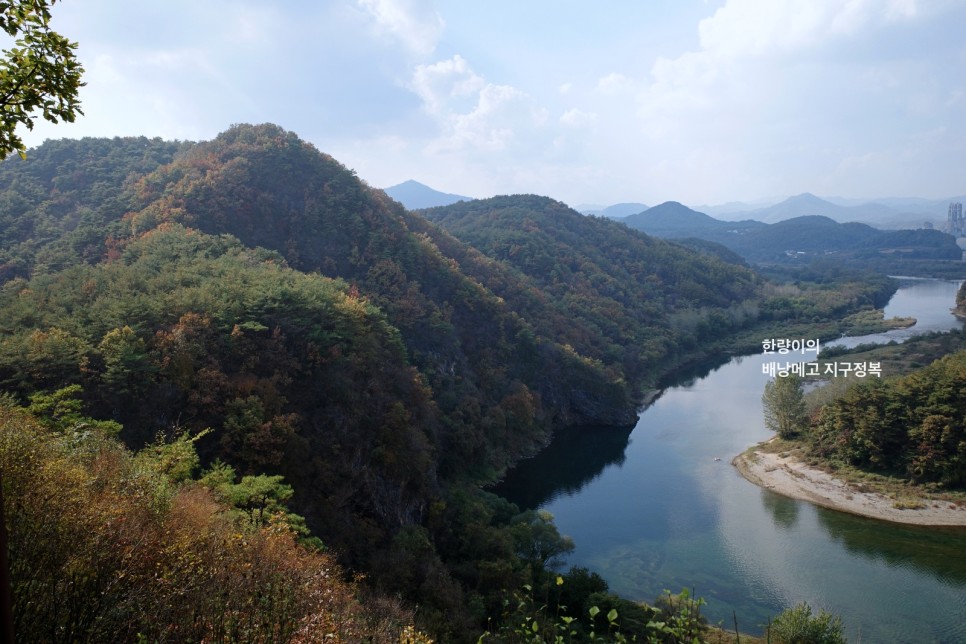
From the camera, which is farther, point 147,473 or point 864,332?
point 864,332

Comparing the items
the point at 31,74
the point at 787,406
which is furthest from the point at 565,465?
the point at 31,74

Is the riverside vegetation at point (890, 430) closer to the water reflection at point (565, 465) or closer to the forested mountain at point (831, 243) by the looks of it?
Result: the water reflection at point (565, 465)

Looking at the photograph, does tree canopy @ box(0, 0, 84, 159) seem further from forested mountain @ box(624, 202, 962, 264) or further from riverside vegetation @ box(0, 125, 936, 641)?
forested mountain @ box(624, 202, 962, 264)

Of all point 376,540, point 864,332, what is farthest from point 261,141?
point 864,332

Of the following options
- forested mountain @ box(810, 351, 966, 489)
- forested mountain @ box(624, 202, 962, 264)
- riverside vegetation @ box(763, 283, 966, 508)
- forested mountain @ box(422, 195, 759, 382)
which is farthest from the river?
forested mountain @ box(624, 202, 962, 264)

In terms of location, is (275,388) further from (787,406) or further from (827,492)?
(787,406)

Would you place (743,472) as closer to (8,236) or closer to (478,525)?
(478,525)

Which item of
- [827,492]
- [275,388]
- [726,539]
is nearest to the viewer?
[275,388]
